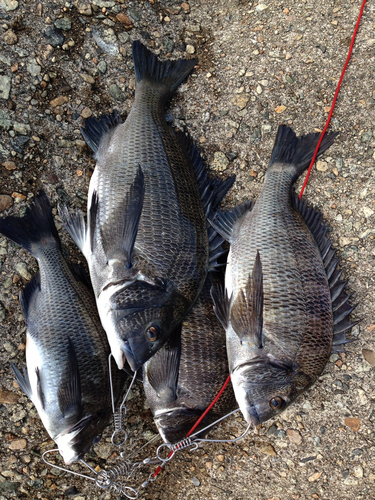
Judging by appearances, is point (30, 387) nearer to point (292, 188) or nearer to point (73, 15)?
point (292, 188)

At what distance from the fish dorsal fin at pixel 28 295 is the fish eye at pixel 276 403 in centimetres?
188

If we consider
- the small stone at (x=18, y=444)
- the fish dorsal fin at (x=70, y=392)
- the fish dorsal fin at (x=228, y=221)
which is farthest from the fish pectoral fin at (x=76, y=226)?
the small stone at (x=18, y=444)

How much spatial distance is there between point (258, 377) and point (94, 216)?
1595 millimetres

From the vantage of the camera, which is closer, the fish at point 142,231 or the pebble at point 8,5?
the fish at point 142,231

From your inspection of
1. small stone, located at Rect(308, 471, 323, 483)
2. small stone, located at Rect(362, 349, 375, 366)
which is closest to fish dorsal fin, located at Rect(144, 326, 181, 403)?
small stone, located at Rect(308, 471, 323, 483)

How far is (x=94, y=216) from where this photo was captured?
277 centimetres

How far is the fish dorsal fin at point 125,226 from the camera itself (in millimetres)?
2619

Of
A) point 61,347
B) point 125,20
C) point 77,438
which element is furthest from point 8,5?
point 77,438

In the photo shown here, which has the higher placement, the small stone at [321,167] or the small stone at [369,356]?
the small stone at [321,167]

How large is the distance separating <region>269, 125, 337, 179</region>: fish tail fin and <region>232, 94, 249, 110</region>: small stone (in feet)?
1.81

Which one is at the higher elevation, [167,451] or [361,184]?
[361,184]

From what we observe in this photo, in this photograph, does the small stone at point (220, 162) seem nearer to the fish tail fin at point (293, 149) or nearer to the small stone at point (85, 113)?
the fish tail fin at point (293, 149)

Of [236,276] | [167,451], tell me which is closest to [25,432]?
[167,451]

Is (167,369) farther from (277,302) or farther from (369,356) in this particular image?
(369,356)
